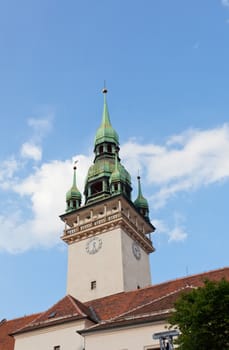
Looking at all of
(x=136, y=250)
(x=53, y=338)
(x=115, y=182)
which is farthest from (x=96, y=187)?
(x=53, y=338)

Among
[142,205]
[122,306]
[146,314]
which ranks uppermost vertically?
[142,205]

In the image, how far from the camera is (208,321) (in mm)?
16500

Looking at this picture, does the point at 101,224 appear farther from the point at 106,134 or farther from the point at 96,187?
the point at 106,134

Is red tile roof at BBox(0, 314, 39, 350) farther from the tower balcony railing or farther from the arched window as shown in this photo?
the arched window

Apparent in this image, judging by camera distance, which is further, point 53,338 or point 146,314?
point 53,338

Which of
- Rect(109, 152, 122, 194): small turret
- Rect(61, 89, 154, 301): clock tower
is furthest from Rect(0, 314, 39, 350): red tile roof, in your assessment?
Rect(109, 152, 122, 194): small turret

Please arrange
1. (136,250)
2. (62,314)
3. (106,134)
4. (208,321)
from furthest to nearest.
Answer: (106,134) < (136,250) < (62,314) < (208,321)

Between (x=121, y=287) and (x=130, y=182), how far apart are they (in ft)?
40.9

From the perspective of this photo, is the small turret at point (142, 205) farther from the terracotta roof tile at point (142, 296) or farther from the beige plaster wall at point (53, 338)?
the beige plaster wall at point (53, 338)

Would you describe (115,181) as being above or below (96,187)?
below

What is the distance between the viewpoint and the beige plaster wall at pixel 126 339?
2386cm

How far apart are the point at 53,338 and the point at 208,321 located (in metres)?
13.0

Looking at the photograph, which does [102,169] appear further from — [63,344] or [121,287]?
[63,344]

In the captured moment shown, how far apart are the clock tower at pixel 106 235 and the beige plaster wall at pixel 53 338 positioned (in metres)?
9.75
